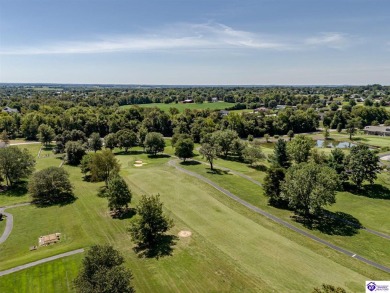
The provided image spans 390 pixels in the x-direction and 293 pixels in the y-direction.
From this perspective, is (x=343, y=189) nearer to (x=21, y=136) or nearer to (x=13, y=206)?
(x=13, y=206)

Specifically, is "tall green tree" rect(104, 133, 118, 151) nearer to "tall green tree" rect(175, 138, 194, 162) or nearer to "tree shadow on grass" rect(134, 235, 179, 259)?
"tall green tree" rect(175, 138, 194, 162)

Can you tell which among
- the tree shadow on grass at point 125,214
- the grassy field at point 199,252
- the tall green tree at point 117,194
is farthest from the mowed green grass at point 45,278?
the tall green tree at point 117,194

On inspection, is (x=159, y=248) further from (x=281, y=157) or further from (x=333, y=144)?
(x=333, y=144)

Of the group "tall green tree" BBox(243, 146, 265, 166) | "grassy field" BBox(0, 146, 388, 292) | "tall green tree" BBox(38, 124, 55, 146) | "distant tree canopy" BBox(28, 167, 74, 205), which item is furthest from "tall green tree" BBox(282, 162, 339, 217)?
"tall green tree" BBox(38, 124, 55, 146)

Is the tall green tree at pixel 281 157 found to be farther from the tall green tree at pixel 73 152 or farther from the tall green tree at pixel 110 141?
the tall green tree at pixel 73 152

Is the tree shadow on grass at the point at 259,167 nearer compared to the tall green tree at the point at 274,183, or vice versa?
the tall green tree at the point at 274,183

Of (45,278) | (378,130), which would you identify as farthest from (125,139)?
(378,130)
